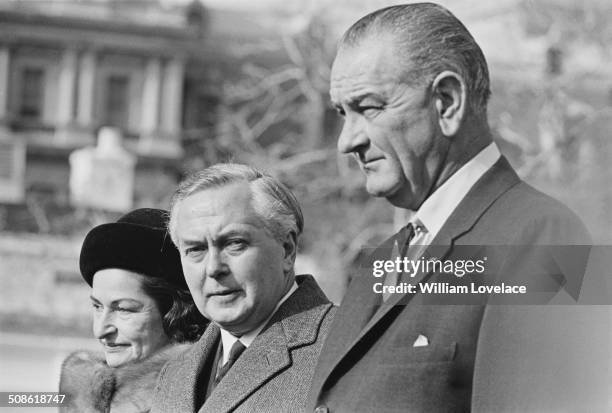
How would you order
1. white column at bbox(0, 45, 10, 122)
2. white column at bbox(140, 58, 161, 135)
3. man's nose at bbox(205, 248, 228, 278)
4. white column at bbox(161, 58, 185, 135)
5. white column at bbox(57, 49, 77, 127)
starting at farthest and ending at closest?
white column at bbox(161, 58, 185, 135), white column at bbox(140, 58, 161, 135), white column at bbox(57, 49, 77, 127), white column at bbox(0, 45, 10, 122), man's nose at bbox(205, 248, 228, 278)

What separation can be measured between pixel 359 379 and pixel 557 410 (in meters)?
0.30

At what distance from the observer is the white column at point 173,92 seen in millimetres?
22969

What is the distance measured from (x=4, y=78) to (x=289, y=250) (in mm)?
15078

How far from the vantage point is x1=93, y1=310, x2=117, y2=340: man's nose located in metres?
2.27

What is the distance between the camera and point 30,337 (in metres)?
11.0

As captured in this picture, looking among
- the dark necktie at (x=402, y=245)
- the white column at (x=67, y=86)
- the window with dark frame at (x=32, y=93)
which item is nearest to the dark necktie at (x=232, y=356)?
the dark necktie at (x=402, y=245)

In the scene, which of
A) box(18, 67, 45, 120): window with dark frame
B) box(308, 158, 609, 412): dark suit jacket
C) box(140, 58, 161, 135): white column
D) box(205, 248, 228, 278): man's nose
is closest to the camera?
box(308, 158, 609, 412): dark suit jacket

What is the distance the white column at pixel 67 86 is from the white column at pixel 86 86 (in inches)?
5.3

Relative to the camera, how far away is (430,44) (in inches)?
64.9

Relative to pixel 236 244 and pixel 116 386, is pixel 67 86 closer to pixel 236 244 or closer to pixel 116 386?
pixel 116 386

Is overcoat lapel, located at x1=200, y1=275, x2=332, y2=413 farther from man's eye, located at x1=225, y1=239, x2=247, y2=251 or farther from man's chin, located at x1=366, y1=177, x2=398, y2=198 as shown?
man's chin, located at x1=366, y1=177, x2=398, y2=198

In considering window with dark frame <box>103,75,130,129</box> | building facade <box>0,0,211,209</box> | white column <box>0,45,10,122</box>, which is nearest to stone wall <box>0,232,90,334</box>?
building facade <box>0,0,211,209</box>

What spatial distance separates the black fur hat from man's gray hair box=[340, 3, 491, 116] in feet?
2.48

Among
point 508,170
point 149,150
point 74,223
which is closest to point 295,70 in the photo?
point 74,223
